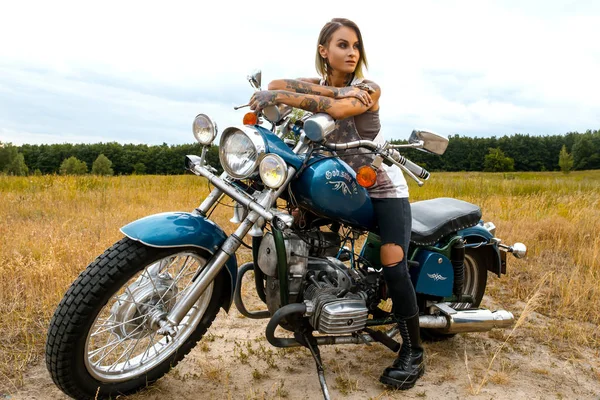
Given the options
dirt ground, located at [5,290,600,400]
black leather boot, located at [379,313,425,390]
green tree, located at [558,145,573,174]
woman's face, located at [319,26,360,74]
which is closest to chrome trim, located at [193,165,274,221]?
woman's face, located at [319,26,360,74]

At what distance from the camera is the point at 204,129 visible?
99.4 inches

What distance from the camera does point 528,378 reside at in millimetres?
3303

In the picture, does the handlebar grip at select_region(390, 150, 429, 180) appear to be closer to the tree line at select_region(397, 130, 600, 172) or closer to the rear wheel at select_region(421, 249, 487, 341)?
the rear wheel at select_region(421, 249, 487, 341)

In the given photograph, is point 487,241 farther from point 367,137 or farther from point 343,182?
point 343,182

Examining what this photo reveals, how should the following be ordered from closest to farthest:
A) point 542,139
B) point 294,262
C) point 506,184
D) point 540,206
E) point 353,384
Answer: point 294,262
point 353,384
point 540,206
point 506,184
point 542,139

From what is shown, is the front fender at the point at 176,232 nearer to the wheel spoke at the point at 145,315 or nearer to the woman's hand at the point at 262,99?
the wheel spoke at the point at 145,315

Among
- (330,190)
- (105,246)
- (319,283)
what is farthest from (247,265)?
(105,246)

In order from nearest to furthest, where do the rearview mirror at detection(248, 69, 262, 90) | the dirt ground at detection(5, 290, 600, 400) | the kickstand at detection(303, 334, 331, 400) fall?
the rearview mirror at detection(248, 69, 262, 90) → the kickstand at detection(303, 334, 331, 400) → the dirt ground at detection(5, 290, 600, 400)

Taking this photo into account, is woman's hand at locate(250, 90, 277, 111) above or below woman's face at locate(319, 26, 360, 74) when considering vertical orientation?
below

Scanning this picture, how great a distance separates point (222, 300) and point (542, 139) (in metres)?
69.5

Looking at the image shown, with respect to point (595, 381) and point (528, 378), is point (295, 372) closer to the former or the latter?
point (528, 378)

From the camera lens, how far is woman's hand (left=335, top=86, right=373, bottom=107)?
2.54m

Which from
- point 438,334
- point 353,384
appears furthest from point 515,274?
point 353,384

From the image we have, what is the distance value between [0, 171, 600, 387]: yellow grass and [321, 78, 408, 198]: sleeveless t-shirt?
2186 millimetres
